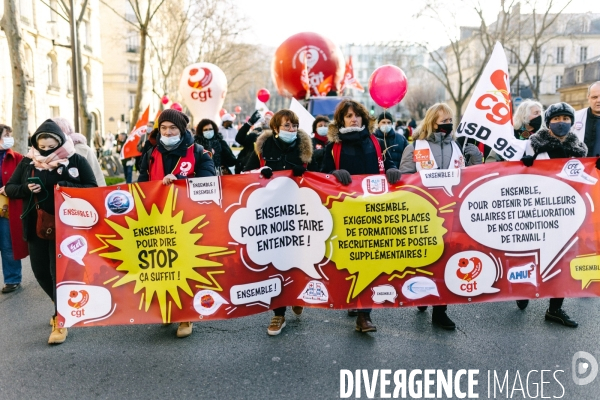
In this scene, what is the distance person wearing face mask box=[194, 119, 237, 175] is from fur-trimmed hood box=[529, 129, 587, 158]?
496 cm

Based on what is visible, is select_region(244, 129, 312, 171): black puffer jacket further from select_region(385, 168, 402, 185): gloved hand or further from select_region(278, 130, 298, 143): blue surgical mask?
select_region(385, 168, 402, 185): gloved hand

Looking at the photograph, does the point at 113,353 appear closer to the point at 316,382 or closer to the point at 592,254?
the point at 316,382

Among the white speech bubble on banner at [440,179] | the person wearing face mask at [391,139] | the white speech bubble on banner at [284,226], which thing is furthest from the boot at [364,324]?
the person wearing face mask at [391,139]

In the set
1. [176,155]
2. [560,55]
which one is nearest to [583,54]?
[560,55]

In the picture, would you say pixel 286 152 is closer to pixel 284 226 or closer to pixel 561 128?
pixel 284 226

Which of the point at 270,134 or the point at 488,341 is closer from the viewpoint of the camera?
the point at 488,341

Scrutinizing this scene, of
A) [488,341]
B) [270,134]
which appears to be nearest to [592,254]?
[488,341]

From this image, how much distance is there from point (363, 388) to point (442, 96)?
293 ft

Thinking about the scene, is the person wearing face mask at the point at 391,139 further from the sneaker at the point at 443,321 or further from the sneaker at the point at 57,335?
the sneaker at the point at 57,335

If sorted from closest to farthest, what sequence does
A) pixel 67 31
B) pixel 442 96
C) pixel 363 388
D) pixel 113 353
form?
pixel 363 388
pixel 113 353
pixel 67 31
pixel 442 96

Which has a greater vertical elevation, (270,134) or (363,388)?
(270,134)

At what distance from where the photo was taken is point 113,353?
167 inches

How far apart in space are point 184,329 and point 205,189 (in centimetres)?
125

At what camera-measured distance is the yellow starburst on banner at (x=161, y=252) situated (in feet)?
14.3
